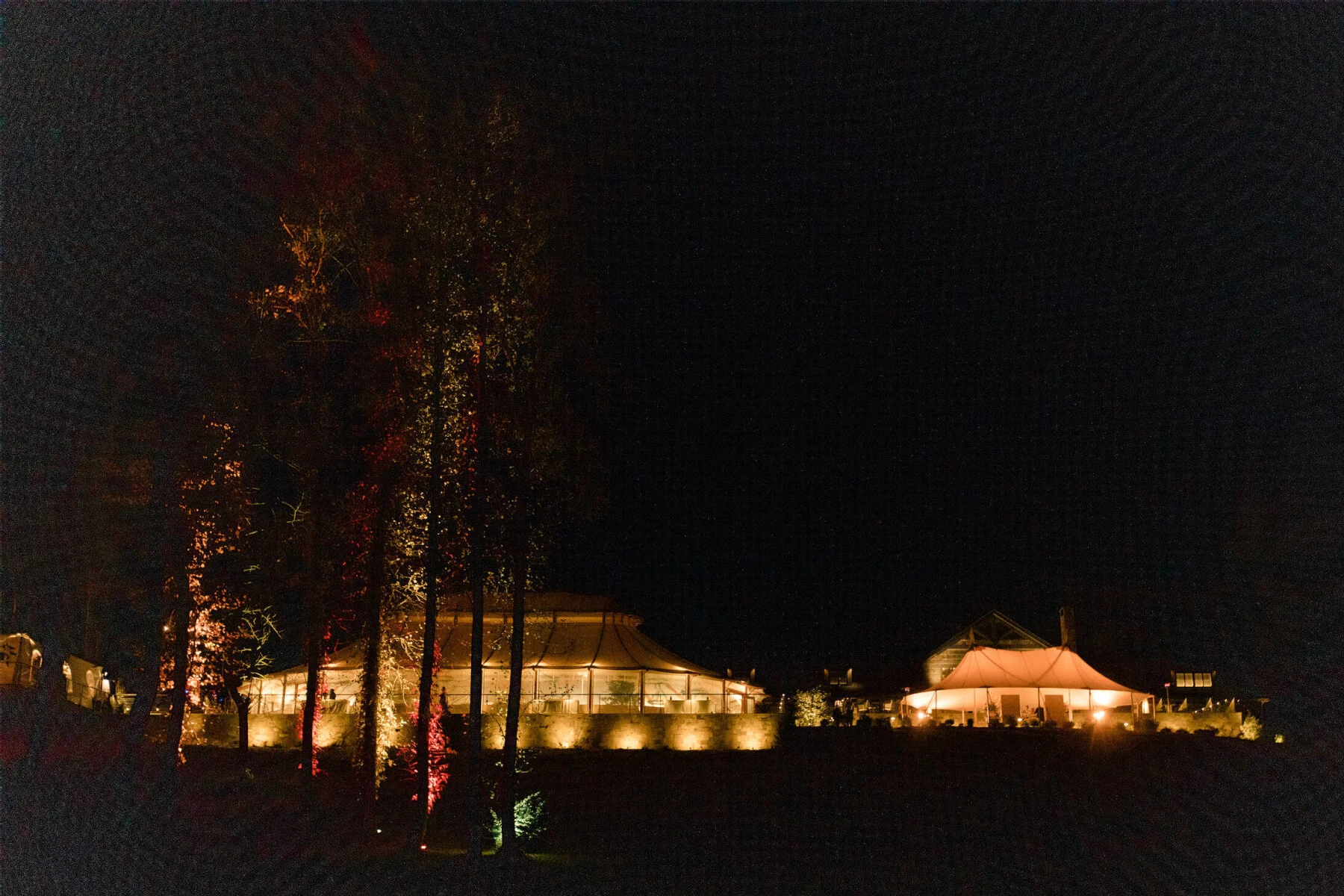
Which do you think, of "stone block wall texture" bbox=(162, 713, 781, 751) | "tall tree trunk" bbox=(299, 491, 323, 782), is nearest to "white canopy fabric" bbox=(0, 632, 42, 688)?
"stone block wall texture" bbox=(162, 713, 781, 751)

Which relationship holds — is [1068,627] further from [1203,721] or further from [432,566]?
[432,566]

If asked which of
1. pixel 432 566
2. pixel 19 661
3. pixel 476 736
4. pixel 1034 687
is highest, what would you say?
pixel 432 566

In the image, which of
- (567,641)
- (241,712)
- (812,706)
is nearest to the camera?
(241,712)

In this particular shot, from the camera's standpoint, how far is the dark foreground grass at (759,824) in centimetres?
1447

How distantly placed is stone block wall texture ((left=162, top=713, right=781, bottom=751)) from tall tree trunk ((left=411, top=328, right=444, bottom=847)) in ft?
24.8

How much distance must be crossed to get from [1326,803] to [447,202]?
1730cm

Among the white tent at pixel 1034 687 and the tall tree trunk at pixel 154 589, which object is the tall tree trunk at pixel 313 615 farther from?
the white tent at pixel 1034 687

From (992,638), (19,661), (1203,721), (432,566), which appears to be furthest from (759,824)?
(992,638)

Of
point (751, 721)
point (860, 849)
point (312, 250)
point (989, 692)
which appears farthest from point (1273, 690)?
point (312, 250)

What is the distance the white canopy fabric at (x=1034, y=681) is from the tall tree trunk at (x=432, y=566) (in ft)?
73.5

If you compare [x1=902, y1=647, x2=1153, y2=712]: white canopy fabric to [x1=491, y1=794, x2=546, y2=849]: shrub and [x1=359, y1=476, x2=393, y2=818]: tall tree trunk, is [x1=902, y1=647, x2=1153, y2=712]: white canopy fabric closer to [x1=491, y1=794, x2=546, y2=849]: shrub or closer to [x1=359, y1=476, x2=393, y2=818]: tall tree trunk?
[x1=491, y1=794, x2=546, y2=849]: shrub

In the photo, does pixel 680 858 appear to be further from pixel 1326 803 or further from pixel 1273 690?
pixel 1273 690

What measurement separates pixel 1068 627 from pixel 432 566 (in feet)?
102

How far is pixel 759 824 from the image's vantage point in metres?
18.3
